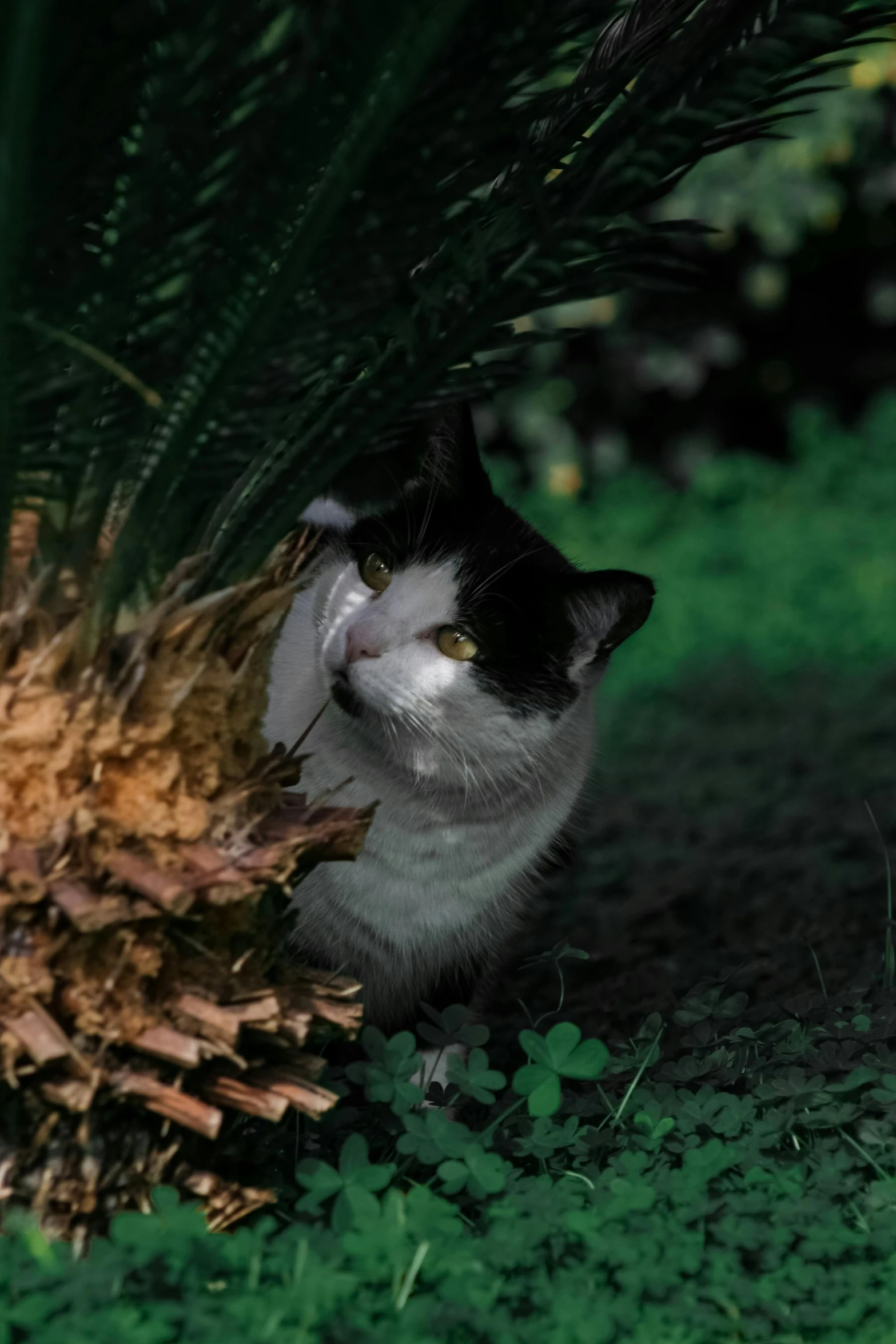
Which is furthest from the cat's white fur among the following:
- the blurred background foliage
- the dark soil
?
the blurred background foliage

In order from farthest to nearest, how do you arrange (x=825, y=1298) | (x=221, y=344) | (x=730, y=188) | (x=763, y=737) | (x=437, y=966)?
(x=730, y=188)
(x=763, y=737)
(x=437, y=966)
(x=825, y=1298)
(x=221, y=344)

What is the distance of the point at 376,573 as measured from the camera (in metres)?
2.37

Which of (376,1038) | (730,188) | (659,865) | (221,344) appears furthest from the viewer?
(730,188)

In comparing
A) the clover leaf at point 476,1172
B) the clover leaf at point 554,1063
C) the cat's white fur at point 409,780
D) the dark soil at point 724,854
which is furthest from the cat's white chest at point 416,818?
the clover leaf at point 476,1172

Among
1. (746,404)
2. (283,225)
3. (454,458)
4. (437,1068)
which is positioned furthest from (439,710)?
(746,404)

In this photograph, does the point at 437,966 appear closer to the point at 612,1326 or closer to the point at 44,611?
the point at 612,1326

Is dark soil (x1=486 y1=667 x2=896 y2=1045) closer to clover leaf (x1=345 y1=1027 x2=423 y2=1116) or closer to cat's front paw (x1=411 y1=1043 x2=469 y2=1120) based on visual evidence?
cat's front paw (x1=411 y1=1043 x2=469 y2=1120)

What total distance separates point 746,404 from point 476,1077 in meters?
4.77

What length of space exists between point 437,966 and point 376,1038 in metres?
0.47

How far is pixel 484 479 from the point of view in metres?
2.48

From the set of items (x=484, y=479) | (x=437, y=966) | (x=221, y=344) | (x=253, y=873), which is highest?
(x=221, y=344)

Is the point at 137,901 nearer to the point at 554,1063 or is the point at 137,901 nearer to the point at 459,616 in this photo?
the point at 554,1063

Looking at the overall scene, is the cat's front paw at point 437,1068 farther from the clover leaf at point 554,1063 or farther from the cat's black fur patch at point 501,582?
the cat's black fur patch at point 501,582

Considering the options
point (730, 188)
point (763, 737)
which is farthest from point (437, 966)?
point (730, 188)
